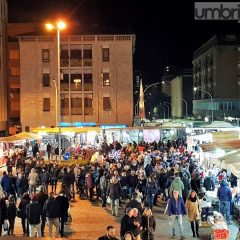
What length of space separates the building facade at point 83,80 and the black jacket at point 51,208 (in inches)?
1602

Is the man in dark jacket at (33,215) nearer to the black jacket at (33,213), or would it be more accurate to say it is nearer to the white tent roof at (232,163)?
the black jacket at (33,213)

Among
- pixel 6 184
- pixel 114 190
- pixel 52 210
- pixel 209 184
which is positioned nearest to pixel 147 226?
pixel 52 210

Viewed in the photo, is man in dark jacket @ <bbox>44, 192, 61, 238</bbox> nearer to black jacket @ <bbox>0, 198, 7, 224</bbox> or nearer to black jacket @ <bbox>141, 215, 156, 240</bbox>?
Answer: black jacket @ <bbox>0, 198, 7, 224</bbox>

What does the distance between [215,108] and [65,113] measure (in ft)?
177

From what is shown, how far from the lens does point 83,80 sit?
55594 millimetres

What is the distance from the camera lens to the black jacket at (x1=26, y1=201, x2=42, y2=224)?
13.5 m

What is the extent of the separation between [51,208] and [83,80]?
42399 millimetres

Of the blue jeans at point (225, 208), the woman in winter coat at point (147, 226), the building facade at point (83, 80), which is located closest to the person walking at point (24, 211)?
the woman in winter coat at point (147, 226)

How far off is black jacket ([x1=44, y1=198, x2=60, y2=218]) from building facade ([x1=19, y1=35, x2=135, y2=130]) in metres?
40.7

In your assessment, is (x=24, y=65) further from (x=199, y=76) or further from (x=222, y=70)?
(x=199, y=76)

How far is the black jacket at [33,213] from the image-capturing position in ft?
44.2

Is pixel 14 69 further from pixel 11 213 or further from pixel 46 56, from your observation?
pixel 11 213

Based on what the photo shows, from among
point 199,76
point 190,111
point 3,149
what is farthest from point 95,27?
point 190,111

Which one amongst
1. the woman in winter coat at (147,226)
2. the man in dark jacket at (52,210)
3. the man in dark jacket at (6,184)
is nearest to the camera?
the woman in winter coat at (147,226)
